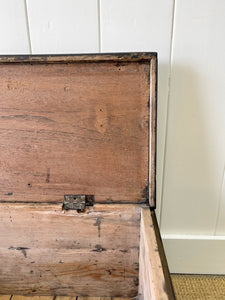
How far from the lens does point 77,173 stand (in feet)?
2.19

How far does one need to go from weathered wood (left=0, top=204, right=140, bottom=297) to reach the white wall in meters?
0.20

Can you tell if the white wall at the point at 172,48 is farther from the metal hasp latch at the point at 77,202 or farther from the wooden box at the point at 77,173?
the metal hasp latch at the point at 77,202

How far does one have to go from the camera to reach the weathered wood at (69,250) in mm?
671

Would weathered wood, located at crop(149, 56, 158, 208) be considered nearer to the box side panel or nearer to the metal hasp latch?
the box side panel

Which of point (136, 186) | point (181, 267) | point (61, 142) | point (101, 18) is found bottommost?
point (181, 267)

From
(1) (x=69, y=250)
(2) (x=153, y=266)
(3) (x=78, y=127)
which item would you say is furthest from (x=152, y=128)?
(1) (x=69, y=250)

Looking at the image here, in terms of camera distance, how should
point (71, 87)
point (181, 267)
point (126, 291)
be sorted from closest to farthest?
point (71, 87) < point (126, 291) < point (181, 267)

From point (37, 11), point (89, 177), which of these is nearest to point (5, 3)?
point (37, 11)

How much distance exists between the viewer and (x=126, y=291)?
28.3 inches

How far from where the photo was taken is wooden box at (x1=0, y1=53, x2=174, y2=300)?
1.99 feet

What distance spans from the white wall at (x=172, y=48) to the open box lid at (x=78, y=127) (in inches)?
3.6

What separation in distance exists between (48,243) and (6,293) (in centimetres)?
21

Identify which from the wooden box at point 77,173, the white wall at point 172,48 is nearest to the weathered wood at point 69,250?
the wooden box at point 77,173

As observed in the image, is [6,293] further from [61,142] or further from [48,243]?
[61,142]
